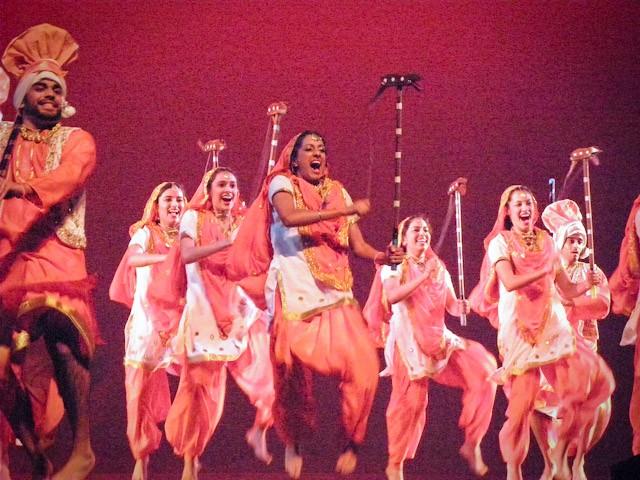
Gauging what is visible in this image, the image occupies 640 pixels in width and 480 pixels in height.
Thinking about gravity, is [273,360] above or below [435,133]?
below

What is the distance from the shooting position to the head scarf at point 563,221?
19.5ft

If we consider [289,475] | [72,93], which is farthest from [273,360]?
[72,93]

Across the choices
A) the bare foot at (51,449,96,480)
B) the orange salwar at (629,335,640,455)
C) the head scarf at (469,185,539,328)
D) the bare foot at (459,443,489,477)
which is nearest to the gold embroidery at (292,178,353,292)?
the head scarf at (469,185,539,328)

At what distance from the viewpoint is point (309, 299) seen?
5.00m

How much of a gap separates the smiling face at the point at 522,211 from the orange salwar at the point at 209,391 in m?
1.59

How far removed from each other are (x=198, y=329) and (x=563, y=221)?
2297mm

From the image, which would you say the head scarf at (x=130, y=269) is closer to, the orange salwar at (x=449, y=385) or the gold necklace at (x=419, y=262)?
the gold necklace at (x=419, y=262)

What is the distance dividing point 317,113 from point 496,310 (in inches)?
62.6

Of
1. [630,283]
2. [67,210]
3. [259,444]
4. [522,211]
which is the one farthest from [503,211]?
[67,210]

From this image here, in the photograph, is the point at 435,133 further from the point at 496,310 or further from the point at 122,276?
the point at 122,276

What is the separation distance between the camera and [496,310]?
5789 mm

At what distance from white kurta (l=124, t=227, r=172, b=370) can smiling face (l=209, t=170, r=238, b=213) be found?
0.44 meters

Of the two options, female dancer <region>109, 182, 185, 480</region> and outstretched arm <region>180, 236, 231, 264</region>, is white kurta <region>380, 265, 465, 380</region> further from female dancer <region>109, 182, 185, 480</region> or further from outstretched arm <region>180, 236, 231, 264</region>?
female dancer <region>109, 182, 185, 480</region>

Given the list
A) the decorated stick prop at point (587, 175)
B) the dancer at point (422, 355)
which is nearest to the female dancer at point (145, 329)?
the dancer at point (422, 355)
